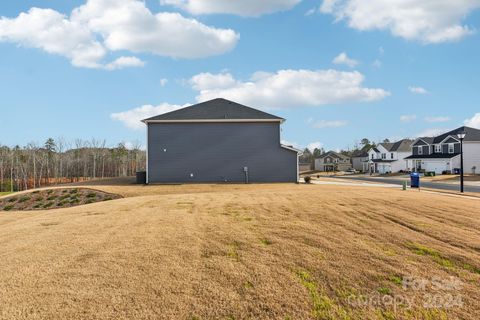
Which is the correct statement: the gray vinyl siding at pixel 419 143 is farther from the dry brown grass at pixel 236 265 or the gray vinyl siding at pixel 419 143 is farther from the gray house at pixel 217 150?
the dry brown grass at pixel 236 265


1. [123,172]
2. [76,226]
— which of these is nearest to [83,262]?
[76,226]

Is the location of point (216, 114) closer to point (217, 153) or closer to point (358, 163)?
point (217, 153)

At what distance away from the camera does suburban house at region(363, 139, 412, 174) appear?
6138 cm

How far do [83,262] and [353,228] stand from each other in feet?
20.7

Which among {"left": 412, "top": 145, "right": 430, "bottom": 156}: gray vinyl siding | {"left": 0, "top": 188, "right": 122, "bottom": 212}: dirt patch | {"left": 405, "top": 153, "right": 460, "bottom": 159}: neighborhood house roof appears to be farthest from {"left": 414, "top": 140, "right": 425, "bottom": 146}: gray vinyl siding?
{"left": 0, "top": 188, "right": 122, "bottom": 212}: dirt patch

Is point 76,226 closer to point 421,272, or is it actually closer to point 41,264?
point 41,264

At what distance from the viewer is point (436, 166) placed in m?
50.1

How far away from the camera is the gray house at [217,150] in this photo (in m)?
27.8

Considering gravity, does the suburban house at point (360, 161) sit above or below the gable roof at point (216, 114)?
below

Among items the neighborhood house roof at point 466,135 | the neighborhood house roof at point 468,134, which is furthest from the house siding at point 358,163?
the neighborhood house roof at point 468,134

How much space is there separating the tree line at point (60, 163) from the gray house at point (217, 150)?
65.9ft

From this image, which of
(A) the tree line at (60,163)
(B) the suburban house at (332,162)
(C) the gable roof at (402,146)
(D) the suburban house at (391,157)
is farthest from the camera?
(B) the suburban house at (332,162)

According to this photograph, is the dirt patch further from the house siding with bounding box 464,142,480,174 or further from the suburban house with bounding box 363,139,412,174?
the suburban house with bounding box 363,139,412,174

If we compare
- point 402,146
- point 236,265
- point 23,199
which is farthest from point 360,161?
point 236,265
